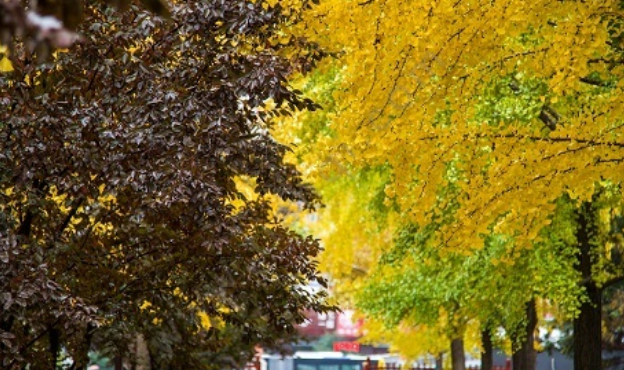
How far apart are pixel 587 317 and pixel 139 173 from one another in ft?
44.5

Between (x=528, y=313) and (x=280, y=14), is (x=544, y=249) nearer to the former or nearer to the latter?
(x=528, y=313)

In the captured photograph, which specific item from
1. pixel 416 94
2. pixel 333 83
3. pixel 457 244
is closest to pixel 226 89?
pixel 416 94

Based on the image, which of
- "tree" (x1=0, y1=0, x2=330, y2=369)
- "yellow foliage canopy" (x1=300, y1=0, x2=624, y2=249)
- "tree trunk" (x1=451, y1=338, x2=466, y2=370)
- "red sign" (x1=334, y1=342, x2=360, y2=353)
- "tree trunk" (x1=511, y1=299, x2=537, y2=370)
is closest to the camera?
"tree" (x1=0, y1=0, x2=330, y2=369)

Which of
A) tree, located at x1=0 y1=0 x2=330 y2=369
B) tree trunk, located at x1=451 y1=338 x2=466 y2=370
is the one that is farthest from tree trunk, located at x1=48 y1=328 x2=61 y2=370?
tree trunk, located at x1=451 y1=338 x2=466 y2=370

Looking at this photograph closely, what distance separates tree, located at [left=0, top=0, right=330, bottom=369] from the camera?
34.6 feet

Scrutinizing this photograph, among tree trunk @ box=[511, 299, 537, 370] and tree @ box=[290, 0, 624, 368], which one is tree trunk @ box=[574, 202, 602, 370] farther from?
tree @ box=[290, 0, 624, 368]

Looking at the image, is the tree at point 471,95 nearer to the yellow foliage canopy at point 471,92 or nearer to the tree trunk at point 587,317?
the yellow foliage canopy at point 471,92

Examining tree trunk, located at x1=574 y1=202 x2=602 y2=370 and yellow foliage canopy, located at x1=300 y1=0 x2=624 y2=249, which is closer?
yellow foliage canopy, located at x1=300 y1=0 x2=624 y2=249

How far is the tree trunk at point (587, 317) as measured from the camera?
22.2 m

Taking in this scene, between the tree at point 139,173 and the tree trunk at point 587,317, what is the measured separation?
33.1 ft

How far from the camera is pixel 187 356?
1503 centimetres

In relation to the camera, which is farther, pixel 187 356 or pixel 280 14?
pixel 187 356

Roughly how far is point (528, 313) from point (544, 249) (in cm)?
743

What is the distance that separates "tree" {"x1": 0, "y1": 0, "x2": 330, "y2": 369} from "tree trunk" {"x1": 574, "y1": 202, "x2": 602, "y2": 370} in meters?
10.1
